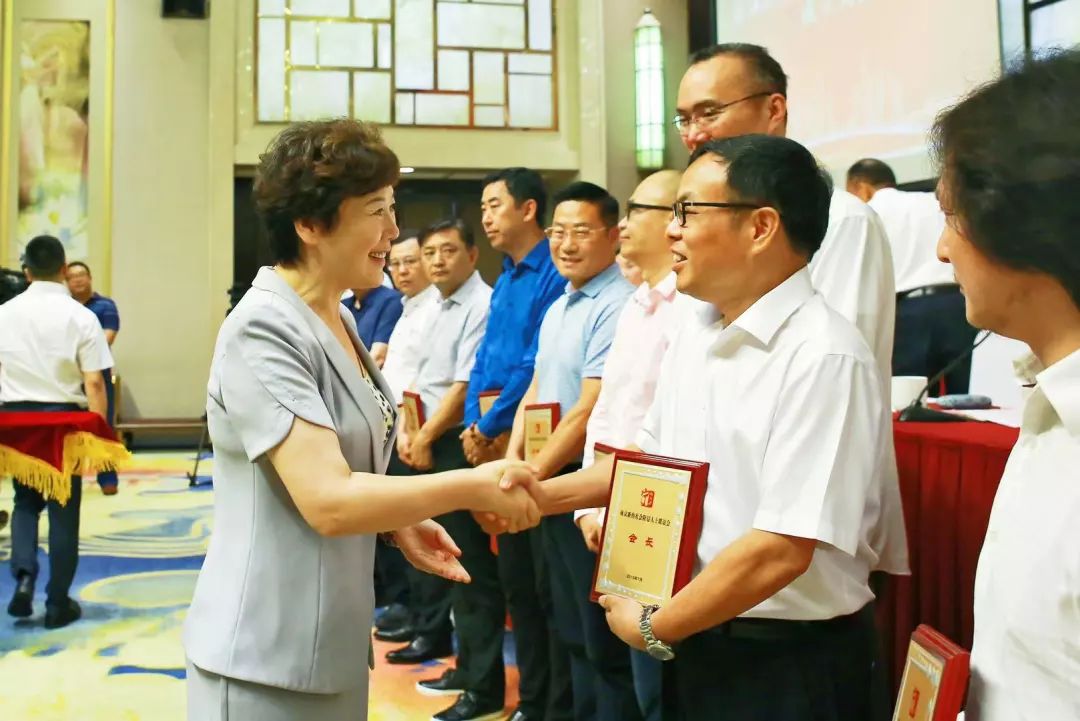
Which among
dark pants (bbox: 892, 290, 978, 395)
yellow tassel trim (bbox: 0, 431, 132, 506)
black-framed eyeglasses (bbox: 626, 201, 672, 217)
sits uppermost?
black-framed eyeglasses (bbox: 626, 201, 672, 217)

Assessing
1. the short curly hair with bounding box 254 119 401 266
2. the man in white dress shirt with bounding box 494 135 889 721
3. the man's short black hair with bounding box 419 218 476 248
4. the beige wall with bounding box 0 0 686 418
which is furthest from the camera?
the beige wall with bounding box 0 0 686 418

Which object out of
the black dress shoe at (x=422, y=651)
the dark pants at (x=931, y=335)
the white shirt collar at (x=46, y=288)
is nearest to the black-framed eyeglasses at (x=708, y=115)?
the dark pants at (x=931, y=335)

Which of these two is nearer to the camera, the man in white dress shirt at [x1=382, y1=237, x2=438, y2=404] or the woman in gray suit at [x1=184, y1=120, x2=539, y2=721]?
the woman in gray suit at [x1=184, y1=120, x2=539, y2=721]

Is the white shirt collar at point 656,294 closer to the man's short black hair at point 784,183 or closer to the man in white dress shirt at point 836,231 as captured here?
the man in white dress shirt at point 836,231

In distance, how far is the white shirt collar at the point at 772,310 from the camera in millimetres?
1425

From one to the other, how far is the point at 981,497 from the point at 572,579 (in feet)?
3.70

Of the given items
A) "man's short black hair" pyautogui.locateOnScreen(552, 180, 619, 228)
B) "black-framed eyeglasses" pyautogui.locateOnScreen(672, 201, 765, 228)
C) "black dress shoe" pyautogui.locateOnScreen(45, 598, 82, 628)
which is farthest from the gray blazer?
"black dress shoe" pyautogui.locateOnScreen(45, 598, 82, 628)

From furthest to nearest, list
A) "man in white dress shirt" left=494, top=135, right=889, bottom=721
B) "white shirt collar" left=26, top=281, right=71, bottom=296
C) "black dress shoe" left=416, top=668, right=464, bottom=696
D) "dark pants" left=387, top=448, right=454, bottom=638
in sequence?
1. "white shirt collar" left=26, top=281, right=71, bottom=296
2. "dark pants" left=387, top=448, right=454, bottom=638
3. "black dress shoe" left=416, top=668, right=464, bottom=696
4. "man in white dress shirt" left=494, top=135, right=889, bottom=721

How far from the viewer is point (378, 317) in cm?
477

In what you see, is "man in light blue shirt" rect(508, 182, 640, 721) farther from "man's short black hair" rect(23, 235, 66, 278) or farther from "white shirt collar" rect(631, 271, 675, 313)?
"man's short black hair" rect(23, 235, 66, 278)

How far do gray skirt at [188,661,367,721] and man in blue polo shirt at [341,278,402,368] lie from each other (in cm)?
331

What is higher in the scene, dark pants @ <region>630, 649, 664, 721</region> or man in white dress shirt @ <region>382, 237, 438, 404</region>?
man in white dress shirt @ <region>382, 237, 438, 404</region>

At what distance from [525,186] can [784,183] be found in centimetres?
195

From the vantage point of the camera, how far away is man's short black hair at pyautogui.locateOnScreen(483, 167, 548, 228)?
3.35 m
